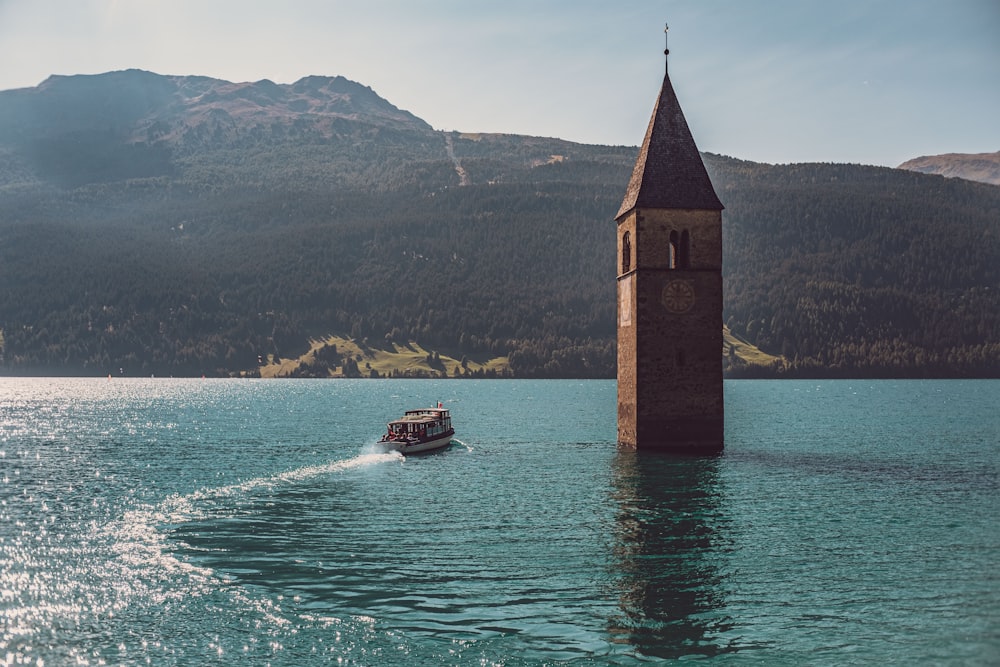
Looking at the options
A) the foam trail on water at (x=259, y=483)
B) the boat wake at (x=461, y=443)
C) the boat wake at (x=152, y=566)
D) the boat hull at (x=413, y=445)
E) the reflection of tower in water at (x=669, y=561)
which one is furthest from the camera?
the boat wake at (x=461, y=443)

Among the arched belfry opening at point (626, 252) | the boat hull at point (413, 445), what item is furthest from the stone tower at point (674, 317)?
the boat hull at point (413, 445)

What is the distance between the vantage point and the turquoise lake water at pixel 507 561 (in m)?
24.8

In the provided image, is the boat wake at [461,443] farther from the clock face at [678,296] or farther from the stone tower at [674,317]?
the clock face at [678,296]

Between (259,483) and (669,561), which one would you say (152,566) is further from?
(259,483)

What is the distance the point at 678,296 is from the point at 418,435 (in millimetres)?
28042

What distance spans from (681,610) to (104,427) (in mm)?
114136

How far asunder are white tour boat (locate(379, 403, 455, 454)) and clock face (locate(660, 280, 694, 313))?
26.1 metres

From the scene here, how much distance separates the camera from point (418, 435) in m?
81.4

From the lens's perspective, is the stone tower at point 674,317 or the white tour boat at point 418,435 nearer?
the stone tower at point 674,317

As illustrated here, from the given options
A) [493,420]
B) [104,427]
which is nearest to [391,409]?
[493,420]

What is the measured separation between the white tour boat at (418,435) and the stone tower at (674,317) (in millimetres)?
20777

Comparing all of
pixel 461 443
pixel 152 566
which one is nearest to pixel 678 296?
pixel 461 443

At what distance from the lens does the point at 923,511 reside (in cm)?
4466

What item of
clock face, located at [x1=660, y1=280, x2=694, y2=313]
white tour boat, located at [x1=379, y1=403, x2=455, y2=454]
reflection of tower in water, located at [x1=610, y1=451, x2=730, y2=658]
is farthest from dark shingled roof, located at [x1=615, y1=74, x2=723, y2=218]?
white tour boat, located at [x1=379, y1=403, x2=455, y2=454]
